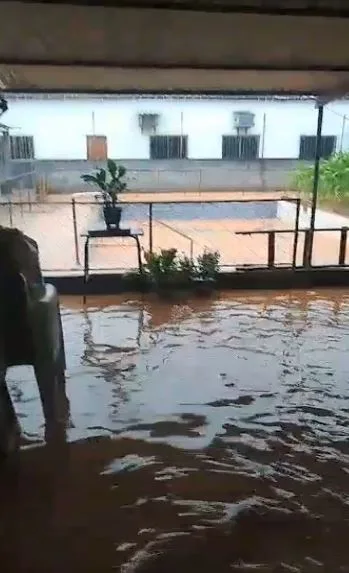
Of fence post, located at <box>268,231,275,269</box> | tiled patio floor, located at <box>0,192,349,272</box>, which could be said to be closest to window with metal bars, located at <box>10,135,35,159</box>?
tiled patio floor, located at <box>0,192,349,272</box>

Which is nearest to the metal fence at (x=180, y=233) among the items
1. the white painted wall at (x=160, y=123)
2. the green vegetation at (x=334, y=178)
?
the green vegetation at (x=334, y=178)

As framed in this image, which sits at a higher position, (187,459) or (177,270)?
(177,270)

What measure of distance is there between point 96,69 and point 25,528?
11.7ft

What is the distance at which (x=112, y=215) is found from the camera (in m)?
5.61

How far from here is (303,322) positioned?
4.49 metres

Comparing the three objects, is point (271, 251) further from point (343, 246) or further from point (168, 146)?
point (168, 146)

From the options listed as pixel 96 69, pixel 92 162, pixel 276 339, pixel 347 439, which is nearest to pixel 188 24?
pixel 96 69

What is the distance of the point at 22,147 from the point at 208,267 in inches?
108

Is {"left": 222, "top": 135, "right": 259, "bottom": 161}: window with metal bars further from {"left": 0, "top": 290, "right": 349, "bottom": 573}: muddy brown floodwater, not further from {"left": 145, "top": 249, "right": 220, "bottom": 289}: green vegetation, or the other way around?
{"left": 0, "top": 290, "right": 349, "bottom": 573}: muddy brown floodwater

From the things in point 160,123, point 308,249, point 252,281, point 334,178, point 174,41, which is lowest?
point 252,281

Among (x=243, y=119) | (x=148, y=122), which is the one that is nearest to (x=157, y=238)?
(x=148, y=122)

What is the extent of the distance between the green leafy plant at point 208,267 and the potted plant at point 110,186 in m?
0.96

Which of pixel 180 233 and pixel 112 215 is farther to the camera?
pixel 180 233

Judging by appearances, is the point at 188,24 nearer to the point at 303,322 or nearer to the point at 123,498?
the point at 303,322
